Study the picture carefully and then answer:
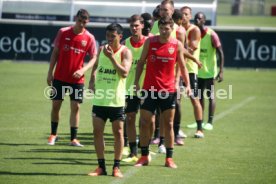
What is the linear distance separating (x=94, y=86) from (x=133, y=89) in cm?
145

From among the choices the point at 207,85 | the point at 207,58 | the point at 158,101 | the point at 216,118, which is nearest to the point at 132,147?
the point at 158,101

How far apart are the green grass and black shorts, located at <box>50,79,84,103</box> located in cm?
90

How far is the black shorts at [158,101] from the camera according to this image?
13398mm

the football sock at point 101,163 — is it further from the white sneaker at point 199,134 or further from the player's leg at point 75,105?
the white sneaker at point 199,134

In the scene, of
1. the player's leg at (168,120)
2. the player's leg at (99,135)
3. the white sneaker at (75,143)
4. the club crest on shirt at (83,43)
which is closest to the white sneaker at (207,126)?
the white sneaker at (75,143)

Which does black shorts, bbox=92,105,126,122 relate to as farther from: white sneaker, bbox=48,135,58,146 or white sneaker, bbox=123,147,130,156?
white sneaker, bbox=48,135,58,146

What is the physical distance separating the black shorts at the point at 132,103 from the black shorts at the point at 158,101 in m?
0.77

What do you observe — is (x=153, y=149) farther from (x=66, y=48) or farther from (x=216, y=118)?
(x=216, y=118)

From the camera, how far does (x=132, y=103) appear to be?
1436 centimetres

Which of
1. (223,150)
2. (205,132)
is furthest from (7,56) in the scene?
(223,150)

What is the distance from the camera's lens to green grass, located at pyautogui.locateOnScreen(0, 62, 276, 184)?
1265 cm

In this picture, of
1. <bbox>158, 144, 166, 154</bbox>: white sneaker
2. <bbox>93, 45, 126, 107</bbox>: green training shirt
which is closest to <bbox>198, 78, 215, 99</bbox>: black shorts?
<bbox>158, 144, 166, 154</bbox>: white sneaker

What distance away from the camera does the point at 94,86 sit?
1291cm

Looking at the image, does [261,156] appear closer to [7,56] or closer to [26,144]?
[26,144]
